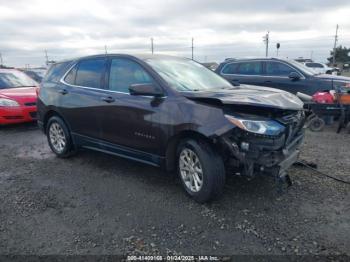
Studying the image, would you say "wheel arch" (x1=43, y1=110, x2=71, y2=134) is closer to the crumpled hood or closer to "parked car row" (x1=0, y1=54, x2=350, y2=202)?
"parked car row" (x1=0, y1=54, x2=350, y2=202)

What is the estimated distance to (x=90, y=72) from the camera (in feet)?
16.3

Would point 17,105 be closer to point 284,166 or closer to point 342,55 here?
point 284,166

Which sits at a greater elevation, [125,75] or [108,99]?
[125,75]

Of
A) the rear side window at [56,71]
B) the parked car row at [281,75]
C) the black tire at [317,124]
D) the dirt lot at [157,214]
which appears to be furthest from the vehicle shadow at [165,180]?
the parked car row at [281,75]

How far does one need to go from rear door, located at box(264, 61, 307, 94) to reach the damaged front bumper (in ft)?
18.4

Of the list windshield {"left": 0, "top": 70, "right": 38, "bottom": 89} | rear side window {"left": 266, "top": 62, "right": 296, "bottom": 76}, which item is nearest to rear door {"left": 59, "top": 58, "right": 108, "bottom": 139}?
windshield {"left": 0, "top": 70, "right": 38, "bottom": 89}

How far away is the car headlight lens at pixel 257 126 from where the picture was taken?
10.7ft

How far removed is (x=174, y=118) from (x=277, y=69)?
245 inches

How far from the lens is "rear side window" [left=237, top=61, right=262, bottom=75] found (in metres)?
9.30

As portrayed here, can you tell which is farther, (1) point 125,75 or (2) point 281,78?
(2) point 281,78

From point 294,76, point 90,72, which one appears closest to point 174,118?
point 90,72

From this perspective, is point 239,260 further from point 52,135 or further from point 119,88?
point 52,135

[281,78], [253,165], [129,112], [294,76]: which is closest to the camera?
[253,165]

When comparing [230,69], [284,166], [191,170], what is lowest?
[191,170]
